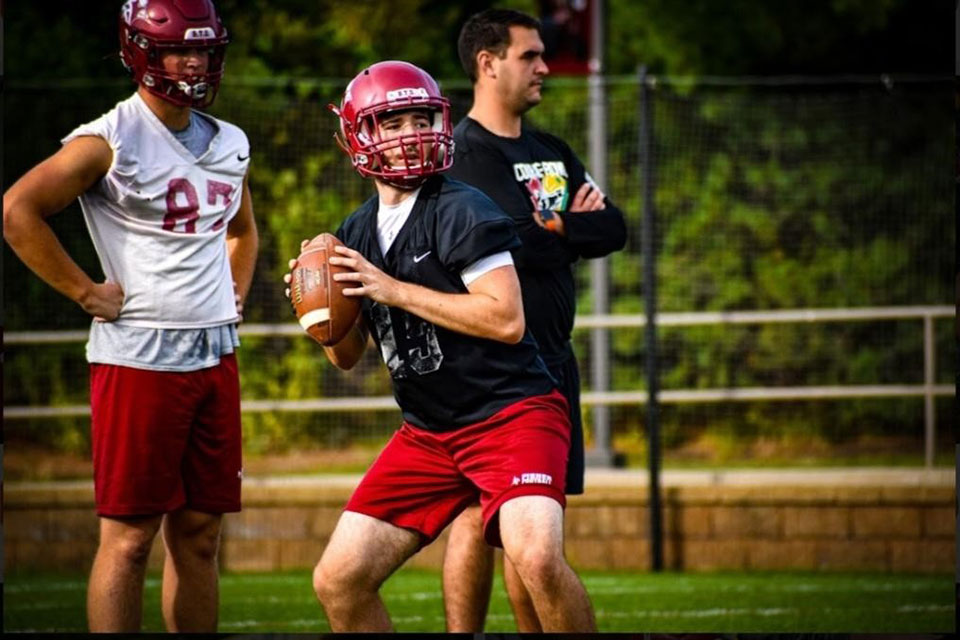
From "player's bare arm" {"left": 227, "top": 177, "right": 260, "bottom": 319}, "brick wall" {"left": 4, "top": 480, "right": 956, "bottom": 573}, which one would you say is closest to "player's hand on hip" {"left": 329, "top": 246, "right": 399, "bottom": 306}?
"player's bare arm" {"left": 227, "top": 177, "right": 260, "bottom": 319}

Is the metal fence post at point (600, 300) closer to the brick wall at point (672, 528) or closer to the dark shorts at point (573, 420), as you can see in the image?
the brick wall at point (672, 528)

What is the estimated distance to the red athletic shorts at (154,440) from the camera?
4895 mm

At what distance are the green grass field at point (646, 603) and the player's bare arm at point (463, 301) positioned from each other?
7.51ft

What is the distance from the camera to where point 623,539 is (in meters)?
8.56

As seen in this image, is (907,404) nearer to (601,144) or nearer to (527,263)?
(601,144)

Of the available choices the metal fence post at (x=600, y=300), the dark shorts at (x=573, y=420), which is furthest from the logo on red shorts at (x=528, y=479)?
the metal fence post at (x=600, y=300)

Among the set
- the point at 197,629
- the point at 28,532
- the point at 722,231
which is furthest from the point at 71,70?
the point at 197,629

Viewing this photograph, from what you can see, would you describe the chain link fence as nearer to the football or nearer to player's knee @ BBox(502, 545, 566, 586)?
the football

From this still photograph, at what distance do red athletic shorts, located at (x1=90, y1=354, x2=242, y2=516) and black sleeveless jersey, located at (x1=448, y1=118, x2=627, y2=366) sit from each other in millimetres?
1097

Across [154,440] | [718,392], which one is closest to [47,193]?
[154,440]

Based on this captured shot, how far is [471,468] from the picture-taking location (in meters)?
4.59

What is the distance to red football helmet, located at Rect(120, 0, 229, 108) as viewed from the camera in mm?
4930

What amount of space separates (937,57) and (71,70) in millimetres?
6880

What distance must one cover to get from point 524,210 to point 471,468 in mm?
1259
